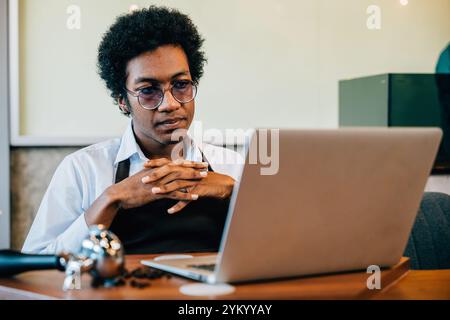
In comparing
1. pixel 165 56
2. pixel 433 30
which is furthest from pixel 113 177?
pixel 433 30

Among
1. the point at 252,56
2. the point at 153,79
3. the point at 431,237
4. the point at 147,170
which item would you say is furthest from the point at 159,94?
the point at 252,56

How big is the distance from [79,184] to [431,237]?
1005mm

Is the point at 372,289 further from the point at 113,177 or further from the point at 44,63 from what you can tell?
the point at 44,63

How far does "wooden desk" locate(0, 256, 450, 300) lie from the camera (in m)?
0.89

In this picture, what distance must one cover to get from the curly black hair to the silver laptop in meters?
0.94

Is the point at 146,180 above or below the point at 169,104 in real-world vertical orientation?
below

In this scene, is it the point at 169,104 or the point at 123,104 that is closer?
the point at 169,104

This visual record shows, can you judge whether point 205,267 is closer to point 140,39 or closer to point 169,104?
point 169,104

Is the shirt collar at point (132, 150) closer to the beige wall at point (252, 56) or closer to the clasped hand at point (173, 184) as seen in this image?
the clasped hand at point (173, 184)

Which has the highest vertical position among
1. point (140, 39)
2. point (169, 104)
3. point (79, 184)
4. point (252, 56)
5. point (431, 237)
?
point (252, 56)

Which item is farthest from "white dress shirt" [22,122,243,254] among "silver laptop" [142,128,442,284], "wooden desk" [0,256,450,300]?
"silver laptop" [142,128,442,284]

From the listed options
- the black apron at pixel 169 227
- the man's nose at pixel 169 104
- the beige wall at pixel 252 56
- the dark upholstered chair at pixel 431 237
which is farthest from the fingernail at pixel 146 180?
the beige wall at pixel 252 56

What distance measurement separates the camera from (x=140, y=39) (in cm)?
177

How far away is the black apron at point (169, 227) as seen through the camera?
1.56m
